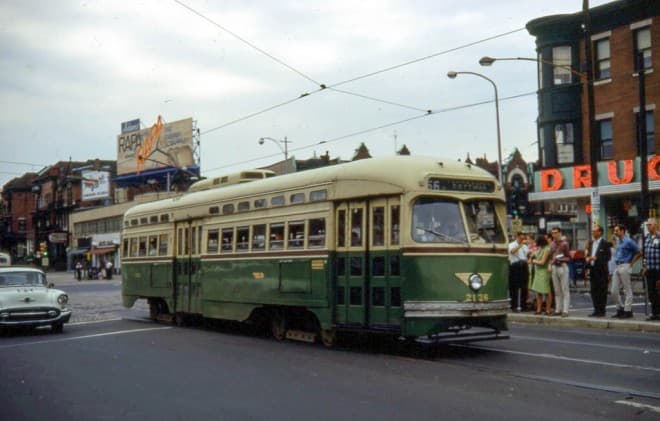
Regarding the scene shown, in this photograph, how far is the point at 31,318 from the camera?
1697cm

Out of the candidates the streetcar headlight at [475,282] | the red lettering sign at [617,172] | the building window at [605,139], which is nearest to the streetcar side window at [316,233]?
the streetcar headlight at [475,282]

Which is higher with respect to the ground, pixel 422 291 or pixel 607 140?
pixel 607 140

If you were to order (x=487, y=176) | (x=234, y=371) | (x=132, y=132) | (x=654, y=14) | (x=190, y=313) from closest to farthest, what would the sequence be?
(x=234, y=371) → (x=487, y=176) → (x=190, y=313) → (x=654, y=14) → (x=132, y=132)

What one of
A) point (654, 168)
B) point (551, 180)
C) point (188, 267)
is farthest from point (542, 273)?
point (551, 180)

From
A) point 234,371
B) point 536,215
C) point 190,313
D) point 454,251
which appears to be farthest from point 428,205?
point 536,215

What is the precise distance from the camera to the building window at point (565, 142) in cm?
3512

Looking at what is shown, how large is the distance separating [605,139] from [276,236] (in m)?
22.5

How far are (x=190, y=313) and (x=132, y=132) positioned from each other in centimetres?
6645

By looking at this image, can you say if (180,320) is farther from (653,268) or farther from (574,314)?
(653,268)

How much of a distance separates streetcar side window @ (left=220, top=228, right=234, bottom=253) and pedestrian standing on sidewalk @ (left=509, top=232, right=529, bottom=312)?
21.9 feet

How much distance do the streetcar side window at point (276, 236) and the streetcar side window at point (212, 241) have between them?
2.28m

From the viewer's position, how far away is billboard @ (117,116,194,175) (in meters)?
73.0

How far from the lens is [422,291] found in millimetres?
11664

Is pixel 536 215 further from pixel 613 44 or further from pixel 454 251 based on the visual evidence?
pixel 454 251
